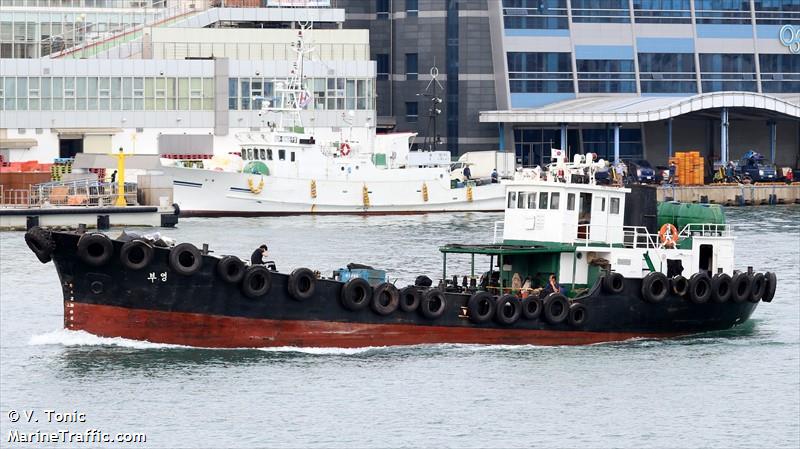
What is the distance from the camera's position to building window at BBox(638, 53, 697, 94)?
104 meters

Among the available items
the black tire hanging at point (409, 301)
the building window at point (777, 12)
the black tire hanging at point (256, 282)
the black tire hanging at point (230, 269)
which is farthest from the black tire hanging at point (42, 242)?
the building window at point (777, 12)

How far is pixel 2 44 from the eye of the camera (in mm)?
105562

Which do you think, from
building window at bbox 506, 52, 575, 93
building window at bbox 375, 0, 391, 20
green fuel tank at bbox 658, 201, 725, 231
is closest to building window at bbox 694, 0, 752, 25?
building window at bbox 506, 52, 575, 93

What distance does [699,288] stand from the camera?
4338cm

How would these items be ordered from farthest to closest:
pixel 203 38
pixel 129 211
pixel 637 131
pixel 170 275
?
1. pixel 637 131
2. pixel 203 38
3. pixel 129 211
4. pixel 170 275

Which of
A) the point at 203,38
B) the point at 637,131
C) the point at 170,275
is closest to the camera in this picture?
the point at 170,275

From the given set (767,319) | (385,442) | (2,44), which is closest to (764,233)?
(767,319)

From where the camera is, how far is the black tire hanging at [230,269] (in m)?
39.5

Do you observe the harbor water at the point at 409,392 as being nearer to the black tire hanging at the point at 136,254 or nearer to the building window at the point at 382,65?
the black tire hanging at the point at 136,254

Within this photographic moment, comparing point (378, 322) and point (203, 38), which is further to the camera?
point (203, 38)

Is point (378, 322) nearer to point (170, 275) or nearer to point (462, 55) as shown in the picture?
point (170, 275)

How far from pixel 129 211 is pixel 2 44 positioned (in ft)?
126

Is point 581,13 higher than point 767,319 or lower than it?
higher

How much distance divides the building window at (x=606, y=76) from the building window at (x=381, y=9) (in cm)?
1284
